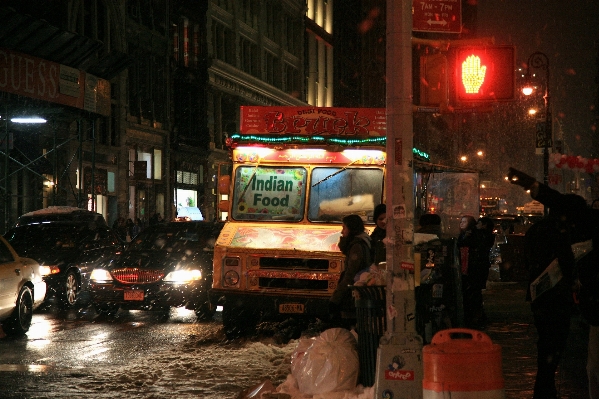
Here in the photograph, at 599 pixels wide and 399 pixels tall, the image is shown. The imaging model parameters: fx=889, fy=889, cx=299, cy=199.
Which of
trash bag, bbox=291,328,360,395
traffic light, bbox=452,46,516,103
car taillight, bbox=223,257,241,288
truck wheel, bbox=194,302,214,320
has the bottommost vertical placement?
truck wheel, bbox=194,302,214,320

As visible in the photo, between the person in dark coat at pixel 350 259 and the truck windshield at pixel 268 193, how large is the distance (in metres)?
2.16

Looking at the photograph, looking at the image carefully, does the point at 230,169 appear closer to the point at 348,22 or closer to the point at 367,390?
the point at 367,390

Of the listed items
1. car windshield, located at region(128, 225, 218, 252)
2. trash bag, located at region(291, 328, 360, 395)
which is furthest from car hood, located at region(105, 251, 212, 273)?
trash bag, located at region(291, 328, 360, 395)

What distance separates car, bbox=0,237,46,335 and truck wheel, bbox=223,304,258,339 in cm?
322

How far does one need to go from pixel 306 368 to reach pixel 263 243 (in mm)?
4647

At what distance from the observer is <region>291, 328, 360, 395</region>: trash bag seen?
8.45 m

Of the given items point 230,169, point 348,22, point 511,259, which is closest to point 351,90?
point 348,22

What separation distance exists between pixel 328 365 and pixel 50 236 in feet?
39.6

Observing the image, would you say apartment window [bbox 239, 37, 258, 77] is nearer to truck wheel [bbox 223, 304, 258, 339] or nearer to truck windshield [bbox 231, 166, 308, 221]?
truck windshield [bbox 231, 166, 308, 221]

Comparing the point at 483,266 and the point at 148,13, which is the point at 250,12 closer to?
the point at 148,13

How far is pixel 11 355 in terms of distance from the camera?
12133mm

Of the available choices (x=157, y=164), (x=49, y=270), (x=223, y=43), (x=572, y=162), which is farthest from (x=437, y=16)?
(x=223, y=43)

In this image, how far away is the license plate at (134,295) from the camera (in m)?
15.5

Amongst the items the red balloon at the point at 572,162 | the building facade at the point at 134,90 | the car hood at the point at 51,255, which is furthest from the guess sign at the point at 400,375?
the red balloon at the point at 572,162
